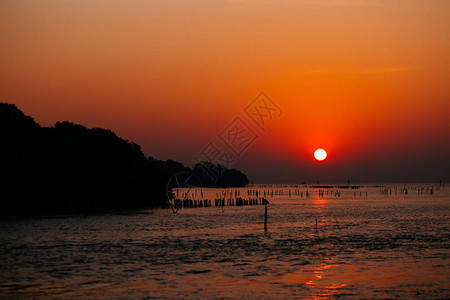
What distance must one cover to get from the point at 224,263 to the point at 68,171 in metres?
65.7

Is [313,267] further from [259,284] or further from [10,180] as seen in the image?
[10,180]

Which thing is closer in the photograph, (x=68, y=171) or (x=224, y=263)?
(x=224, y=263)

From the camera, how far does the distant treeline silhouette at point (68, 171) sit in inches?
3275

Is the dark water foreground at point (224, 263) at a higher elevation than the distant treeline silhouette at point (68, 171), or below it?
below

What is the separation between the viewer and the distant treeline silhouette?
273 ft

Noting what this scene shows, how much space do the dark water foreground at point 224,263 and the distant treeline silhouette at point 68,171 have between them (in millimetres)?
24742

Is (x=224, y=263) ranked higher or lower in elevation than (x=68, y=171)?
lower

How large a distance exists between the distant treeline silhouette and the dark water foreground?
81.2 feet

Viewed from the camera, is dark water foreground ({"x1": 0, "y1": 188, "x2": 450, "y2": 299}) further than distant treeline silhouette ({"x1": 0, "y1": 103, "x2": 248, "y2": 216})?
No

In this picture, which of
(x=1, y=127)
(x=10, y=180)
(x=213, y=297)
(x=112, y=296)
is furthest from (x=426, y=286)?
(x=1, y=127)

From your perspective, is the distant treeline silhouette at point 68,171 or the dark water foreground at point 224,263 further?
the distant treeline silhouette at point 68,171

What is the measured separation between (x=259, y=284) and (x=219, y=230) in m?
33.3

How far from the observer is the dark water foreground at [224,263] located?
2706cm

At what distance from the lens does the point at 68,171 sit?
314 feet
